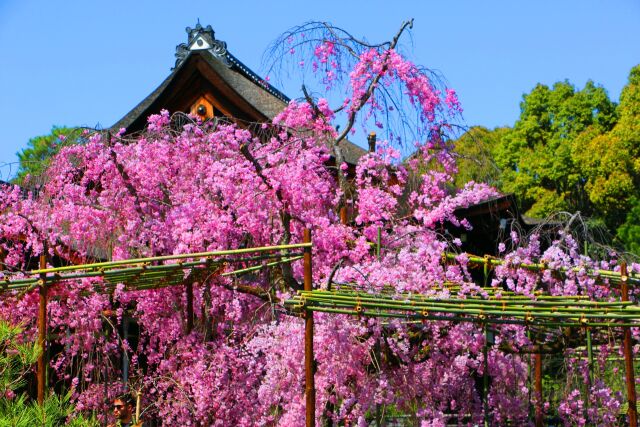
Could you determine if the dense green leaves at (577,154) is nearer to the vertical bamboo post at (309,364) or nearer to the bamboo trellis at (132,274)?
the bamboo trellis at (132,274)

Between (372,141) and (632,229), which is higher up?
(372,141)

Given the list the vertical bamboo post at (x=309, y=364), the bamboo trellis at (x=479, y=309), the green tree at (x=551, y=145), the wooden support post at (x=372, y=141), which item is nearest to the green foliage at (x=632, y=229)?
the green tree at (x=551, y=145)

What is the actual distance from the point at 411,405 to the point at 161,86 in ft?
32.2

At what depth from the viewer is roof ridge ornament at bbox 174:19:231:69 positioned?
18.0 meters

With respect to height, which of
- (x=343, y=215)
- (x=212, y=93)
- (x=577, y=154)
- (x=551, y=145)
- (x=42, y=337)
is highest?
(x=551, y=145)

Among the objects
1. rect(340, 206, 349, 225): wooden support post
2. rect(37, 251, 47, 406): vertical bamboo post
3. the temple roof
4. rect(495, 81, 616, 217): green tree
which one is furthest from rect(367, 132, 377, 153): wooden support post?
rect(495, 81, 616, 217): green tree

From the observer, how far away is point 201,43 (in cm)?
1884

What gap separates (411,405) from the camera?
28.8 feet

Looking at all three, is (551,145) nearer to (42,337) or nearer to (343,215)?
(343,215)

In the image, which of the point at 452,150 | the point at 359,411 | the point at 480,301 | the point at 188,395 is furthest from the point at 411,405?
the point at 452,150

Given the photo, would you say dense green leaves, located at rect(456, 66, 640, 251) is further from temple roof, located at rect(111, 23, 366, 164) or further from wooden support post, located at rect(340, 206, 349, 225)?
wooden support post, located at rect(340, 206, 349, 225)

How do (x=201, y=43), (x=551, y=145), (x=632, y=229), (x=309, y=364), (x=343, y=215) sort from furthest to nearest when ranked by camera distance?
(x=551, y=145) → (x=632, y=229) → (x=201, y=43) → (x=343, y=215) → (x=309, y=364)

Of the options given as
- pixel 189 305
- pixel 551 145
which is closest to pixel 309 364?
pixel 189 305

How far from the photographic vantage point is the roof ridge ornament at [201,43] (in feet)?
59.2
